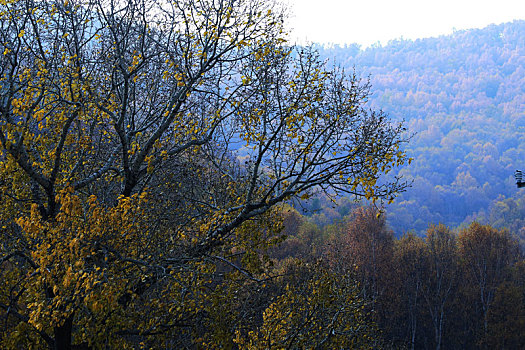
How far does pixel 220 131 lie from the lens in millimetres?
10992

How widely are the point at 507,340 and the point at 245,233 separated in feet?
122

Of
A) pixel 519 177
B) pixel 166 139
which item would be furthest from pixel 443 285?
pixel 166 139

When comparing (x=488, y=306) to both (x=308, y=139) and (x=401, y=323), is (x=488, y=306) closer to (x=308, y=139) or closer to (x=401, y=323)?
(x=401, y=323)

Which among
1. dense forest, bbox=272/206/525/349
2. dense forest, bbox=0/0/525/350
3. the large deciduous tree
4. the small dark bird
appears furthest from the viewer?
dense forest, bbox=272/206/525/349

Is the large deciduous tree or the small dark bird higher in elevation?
the small dark bird

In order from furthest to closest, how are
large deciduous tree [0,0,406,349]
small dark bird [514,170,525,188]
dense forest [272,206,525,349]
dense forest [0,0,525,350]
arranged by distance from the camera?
dense forest [272,206,525,349]
small dark bird [514,170,525,188]
large deciduous tree [0,0,406,349]
dense forest [0,0,525,350]

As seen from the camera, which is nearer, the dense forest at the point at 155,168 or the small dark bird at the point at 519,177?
the dense forest at the point at 155,168

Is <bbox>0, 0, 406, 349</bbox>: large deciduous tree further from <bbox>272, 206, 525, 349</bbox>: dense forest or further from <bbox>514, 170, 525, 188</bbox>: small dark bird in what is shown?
<bbox>272, 206, 525, 349</bbox>: dense forest

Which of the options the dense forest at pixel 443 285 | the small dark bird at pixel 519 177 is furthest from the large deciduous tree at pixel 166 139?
the dense forest at pixel 443 285

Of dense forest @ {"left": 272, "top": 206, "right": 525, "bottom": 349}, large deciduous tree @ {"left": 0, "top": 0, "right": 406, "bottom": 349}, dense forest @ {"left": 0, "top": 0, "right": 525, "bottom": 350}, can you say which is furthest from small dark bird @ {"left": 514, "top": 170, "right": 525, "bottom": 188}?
large deciduous tree @ {"left": 0, "top": 0, "right": 406, "bottom": 349}

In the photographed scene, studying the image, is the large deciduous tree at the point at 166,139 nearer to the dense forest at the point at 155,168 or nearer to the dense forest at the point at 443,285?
the dense forest at the point at 155,168

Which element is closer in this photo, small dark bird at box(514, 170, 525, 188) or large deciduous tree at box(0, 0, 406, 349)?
large deciduous tree at box(0, 0, 406, 349)

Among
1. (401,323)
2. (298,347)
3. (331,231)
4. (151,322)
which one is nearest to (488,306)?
(401,323)

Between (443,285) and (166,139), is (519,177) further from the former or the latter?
(166,139)
